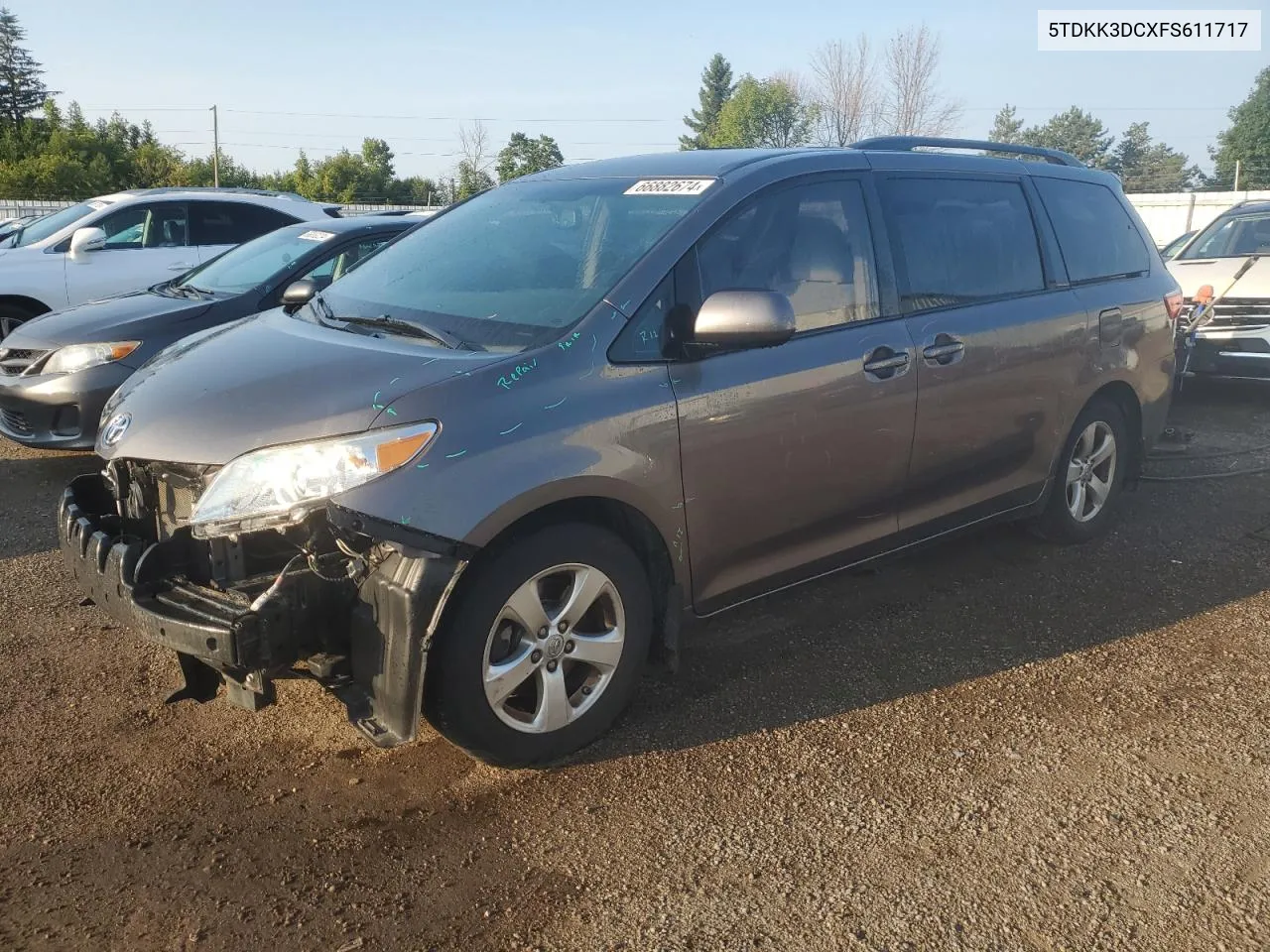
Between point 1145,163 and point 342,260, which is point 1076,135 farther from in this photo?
point 342,260

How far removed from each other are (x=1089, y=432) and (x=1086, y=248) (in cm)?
89

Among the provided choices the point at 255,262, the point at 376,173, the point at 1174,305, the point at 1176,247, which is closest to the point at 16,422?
the point at 255,262

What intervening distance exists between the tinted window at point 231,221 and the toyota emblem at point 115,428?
6.40 metres

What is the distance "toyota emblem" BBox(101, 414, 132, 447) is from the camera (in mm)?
3132

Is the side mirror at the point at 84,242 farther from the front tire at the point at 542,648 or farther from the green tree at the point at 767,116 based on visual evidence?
the green tree at the point at 767,116

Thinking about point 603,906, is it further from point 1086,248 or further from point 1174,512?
point 1174,512

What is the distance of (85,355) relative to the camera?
18.9 ft

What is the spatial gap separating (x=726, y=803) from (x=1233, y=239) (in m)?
9.43

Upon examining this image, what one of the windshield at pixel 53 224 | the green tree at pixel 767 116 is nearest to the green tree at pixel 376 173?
the green tree at pixel 767 116

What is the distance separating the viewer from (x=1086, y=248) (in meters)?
5.03

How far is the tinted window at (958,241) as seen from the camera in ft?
13.4

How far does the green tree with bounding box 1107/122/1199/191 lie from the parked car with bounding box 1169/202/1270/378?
59.3 m

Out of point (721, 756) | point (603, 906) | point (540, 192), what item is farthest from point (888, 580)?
point (603, 906)

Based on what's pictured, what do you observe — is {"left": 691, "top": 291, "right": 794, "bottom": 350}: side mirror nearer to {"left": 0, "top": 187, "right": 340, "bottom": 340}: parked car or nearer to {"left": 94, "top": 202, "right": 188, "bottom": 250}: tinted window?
{"left": 0, "top": 187, "right": 340, "bottom": 340}: parked car
